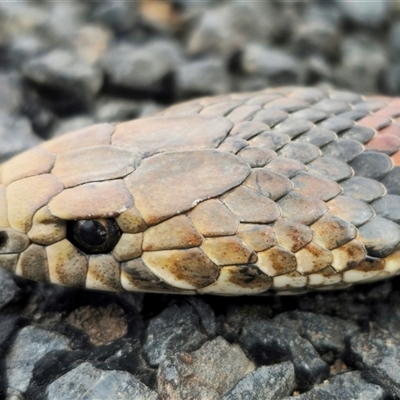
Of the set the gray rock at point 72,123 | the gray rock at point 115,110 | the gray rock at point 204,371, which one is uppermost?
the gray rock at point 115,110

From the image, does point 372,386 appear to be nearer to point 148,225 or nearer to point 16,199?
point 148,225

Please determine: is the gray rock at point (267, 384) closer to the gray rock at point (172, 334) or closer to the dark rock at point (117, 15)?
the gray rock at point (172, 334)

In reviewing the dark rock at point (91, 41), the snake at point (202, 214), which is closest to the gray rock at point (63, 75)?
the dark rock at point (91, 41)

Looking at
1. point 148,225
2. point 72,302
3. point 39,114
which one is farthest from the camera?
point 39,114

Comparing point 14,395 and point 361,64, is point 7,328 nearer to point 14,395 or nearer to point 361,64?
point 14,395

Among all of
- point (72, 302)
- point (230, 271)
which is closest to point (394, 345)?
point (230, 271)

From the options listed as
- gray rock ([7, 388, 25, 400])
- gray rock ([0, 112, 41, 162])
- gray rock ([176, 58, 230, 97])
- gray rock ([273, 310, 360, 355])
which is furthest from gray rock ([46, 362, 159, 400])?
gray rock ([176, 58, 230, 97])
